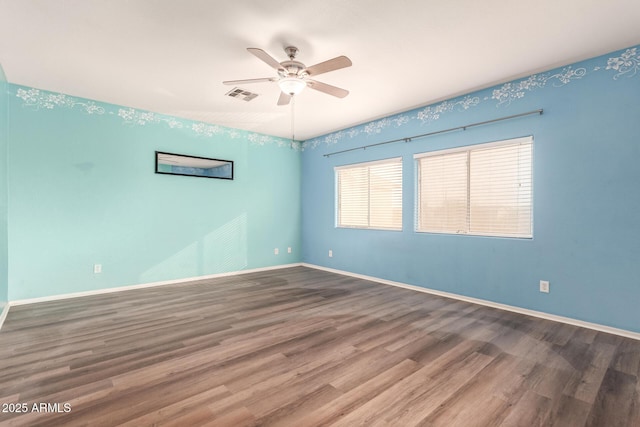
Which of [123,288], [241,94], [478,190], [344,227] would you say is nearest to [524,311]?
[478,190]

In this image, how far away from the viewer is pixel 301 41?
2.68 meters

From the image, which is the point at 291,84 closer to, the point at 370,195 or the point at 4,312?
the point at 370,195

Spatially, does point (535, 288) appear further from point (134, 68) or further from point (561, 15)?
point (134, 68)

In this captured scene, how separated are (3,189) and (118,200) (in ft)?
3.92

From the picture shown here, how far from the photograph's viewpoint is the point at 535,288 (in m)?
3.34

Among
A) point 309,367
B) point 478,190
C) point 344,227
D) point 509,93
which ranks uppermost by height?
point 509,93

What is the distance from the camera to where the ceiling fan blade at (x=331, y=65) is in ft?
7.86

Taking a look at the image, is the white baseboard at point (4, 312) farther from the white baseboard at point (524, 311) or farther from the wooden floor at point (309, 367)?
the white baseboard at point (524, 311)

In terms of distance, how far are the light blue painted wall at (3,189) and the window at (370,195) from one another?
4.56 m

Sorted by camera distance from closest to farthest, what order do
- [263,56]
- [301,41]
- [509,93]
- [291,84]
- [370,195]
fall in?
[263,56], [301,41], [291,84], [509,93], [370,195]

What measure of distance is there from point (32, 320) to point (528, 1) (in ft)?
17.5

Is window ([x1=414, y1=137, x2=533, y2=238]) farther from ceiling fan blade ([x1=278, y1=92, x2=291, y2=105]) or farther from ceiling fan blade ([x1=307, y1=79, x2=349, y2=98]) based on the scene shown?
ceiling fan blade ([x1=278, y1=92, x2=291, y2=105])

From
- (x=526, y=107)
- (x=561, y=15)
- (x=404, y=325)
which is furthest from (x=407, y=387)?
(x=526, y=107)

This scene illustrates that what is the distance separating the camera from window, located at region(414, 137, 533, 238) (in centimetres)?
351
